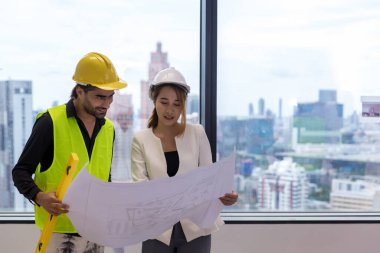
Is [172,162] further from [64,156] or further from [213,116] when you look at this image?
[213,116]

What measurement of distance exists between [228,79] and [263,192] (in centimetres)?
76

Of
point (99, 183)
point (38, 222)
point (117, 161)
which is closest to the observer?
point (99, 183)

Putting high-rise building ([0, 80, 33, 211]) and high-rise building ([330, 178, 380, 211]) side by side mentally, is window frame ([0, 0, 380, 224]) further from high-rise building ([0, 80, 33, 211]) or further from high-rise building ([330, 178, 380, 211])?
high-rise building ([0, 80, 33, 211])

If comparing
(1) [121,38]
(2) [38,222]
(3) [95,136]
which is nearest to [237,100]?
(1) [121,38]

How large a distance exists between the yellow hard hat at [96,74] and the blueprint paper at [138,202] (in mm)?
384

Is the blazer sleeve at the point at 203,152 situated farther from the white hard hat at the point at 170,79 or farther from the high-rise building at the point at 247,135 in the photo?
the high-rise building at the point at 247,135

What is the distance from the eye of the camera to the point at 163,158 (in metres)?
1.50

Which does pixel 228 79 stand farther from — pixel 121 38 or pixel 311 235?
pixel 311 235

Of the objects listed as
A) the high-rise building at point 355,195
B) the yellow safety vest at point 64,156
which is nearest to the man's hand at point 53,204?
the yellow safety vest at point 64,156

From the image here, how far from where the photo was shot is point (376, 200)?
2.63m

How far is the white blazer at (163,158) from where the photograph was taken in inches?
58.1

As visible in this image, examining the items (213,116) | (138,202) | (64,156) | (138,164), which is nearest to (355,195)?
(213,116)

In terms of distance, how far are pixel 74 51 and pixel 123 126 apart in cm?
54

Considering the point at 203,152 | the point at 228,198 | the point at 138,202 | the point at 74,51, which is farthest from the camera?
the point at 74,51
